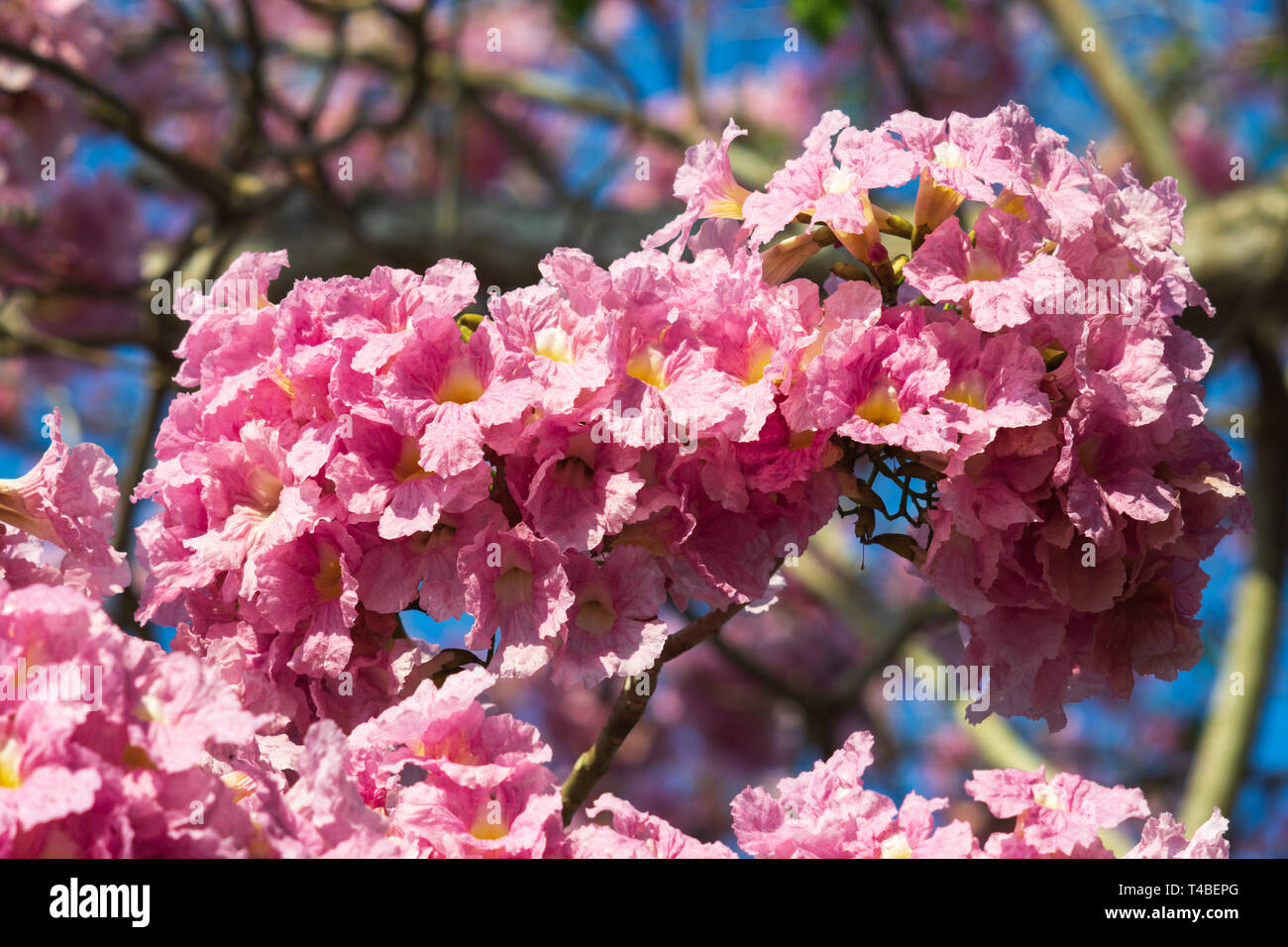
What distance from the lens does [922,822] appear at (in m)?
A: 1.34

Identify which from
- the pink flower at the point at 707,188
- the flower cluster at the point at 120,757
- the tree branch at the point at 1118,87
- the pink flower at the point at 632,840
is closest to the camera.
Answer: the flower cluster at the point at 120,757

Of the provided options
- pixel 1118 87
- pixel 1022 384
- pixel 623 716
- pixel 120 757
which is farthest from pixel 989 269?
pixel 1118 87

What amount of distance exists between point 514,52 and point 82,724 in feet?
23.4

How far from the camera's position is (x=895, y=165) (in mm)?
1513

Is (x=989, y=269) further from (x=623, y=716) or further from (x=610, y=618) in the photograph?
(x=623, y=716)

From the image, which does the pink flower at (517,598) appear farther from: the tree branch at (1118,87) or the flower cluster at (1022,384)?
the tree branch at (1118,87)

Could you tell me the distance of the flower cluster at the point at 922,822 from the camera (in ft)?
4.31

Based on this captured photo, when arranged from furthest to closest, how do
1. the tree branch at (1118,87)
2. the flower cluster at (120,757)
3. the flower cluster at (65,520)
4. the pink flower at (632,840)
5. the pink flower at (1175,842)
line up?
the tree branch at (1118,87)
the flower cluster at (65,520)
the pink flower at (1175,842)
the pink flower at (632,840)
the flower cluster at (120,757)

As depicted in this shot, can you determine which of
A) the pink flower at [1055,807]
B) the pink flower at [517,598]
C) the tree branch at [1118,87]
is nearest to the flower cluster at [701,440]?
the pink flower at [517,598]

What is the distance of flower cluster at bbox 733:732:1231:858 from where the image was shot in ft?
4.31

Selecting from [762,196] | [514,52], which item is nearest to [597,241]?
[762,196]

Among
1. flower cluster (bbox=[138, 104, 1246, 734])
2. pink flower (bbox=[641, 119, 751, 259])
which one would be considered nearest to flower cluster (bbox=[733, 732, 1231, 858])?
flower cluster (bbox=[138, 104, 1246, 734])

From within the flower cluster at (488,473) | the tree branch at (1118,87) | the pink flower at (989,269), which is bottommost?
the flower cluster at (488,473)
